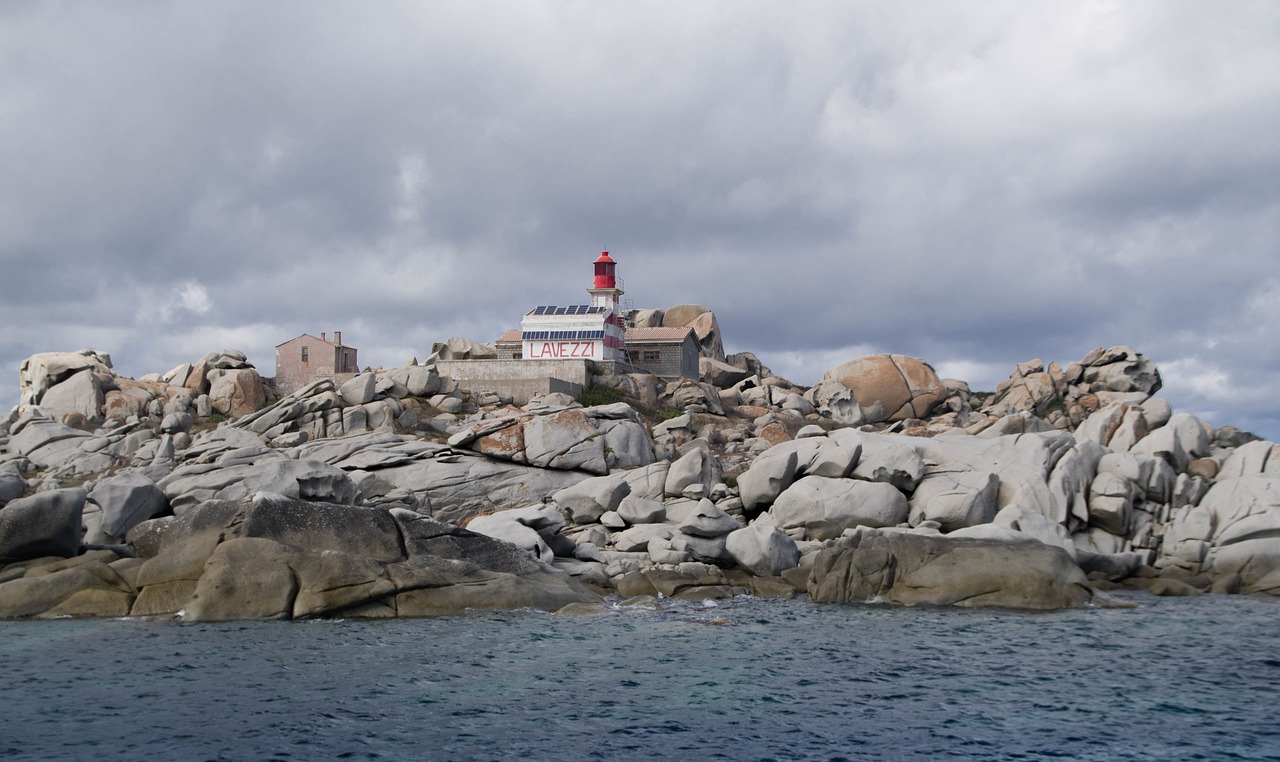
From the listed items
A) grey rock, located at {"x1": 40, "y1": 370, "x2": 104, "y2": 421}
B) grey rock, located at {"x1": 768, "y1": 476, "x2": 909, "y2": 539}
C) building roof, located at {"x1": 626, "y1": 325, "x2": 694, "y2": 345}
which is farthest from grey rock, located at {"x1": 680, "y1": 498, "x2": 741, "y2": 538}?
building roof, located at {"x1": 626, "y1": 325, "x2": 694, "y2": 345}

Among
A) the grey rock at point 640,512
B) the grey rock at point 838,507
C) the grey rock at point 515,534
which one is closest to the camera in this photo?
the grey rock at point 515,534

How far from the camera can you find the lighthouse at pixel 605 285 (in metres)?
69.4

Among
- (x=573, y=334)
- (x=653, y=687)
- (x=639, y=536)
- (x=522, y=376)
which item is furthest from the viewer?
(x=573, y=334)

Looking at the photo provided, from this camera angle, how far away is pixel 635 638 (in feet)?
65.4

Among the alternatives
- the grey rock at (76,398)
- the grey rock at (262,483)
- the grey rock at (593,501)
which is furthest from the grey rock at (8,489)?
the grey rock at (76,398)

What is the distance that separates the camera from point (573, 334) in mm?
60250

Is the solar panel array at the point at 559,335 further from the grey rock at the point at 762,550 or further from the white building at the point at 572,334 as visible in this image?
the grey rock at the point at 762,550

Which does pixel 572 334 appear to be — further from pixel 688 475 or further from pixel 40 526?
pixel 40 526

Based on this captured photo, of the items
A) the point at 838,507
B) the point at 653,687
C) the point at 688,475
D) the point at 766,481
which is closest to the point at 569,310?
the point at 688,475

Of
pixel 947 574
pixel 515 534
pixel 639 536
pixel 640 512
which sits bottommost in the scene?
pixel 947 574

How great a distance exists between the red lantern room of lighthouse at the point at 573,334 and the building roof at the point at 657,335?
63 cm

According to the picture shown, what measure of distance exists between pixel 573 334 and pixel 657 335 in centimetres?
567

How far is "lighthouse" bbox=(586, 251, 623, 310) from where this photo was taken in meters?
69.4

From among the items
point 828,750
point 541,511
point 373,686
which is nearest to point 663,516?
point 541,511
